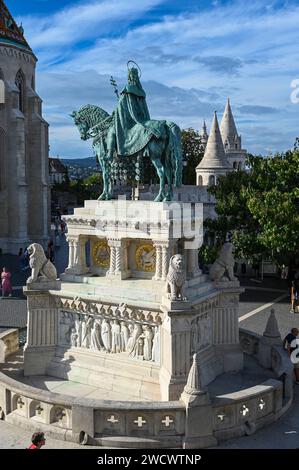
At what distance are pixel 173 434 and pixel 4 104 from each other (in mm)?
29717

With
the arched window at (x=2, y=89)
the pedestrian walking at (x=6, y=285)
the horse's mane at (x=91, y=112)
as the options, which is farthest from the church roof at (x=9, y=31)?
the horse's mane at (x=91, y=112)

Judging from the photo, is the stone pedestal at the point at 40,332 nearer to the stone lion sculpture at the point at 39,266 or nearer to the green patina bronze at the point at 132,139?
the stone lion sculpture at the point at 39,266

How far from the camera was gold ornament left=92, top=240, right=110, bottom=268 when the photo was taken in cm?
1124

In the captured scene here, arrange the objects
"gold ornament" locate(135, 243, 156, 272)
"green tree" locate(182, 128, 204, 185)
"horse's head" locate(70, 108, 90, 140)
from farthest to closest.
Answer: "green tree" locate(182, 128, 204, 185) → "horse's head" locate(70, 108, 90, 140) → "gold ornament" locate(135, 243, 156, 272)

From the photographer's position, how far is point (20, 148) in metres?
34.2

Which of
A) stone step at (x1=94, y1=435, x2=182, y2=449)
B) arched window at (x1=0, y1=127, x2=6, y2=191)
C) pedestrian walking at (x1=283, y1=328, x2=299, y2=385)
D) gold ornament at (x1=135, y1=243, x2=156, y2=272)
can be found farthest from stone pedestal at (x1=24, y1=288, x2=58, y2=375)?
arched window at (x1=0, y1=127, x2=6, y2=191)

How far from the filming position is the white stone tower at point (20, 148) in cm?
3422

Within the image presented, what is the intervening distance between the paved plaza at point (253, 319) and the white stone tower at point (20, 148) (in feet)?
8.05

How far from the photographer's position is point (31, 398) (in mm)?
9031

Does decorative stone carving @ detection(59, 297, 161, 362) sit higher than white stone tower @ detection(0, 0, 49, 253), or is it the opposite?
white stone tower @ detection(0, 0, 49, 253)

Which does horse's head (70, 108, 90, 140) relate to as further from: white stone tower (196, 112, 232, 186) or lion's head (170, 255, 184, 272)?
white stone tower (196, 112, 232, 186)

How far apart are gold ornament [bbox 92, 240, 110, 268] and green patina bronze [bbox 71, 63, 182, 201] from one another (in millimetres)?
1033

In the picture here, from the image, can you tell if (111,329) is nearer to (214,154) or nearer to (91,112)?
(91,112)

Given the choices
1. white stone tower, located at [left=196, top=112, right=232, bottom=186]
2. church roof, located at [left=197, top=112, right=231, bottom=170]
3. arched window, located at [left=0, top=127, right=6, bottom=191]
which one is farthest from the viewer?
church roof, located at [left=197, top=112, right=231, bottom=170]
